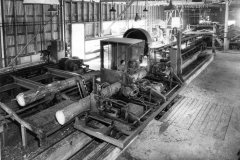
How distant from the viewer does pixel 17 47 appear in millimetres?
11555

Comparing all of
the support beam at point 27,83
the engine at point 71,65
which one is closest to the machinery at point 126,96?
the engine at point 71,65

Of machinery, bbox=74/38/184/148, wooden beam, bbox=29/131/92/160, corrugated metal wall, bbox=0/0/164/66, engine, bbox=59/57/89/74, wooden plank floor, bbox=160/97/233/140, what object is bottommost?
wooden beam, bbox=29/131/92/160

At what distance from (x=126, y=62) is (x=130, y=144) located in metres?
3.15

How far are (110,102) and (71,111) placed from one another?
3.79 feet

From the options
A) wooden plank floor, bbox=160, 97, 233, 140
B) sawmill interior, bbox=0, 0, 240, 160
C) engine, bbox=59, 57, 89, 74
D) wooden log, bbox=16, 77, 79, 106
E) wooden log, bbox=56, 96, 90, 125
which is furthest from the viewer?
engine, bbox=59, 57, 89, 74

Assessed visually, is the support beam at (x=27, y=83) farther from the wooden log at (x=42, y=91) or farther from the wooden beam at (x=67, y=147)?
the wooden beam at (x=67, y=147)

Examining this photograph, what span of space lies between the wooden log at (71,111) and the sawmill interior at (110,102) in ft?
0.07

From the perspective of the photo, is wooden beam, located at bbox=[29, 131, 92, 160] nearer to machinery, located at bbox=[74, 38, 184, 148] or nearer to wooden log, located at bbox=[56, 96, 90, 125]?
machinery, located at bbox=[74, 38, 184, 148]

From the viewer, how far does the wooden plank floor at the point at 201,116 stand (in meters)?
6.31

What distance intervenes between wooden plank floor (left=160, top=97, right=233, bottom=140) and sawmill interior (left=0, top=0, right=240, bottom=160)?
3cm

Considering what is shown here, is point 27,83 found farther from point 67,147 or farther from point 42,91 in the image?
point 67,147

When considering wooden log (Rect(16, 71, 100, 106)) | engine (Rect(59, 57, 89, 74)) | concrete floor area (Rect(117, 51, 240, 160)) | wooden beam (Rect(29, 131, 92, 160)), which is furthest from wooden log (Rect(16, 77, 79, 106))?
concrete floor area (Rect(117, 51, 240, 160))

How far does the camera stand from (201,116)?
7098 millimetres

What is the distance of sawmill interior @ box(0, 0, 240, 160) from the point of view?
545 centimetres
